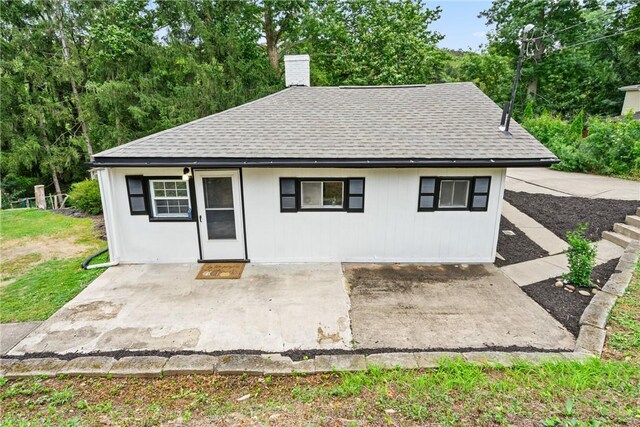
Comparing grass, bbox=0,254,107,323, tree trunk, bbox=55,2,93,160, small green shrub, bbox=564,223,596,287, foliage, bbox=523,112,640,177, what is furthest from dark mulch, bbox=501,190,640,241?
tree trunk, bbox=55,2,93,160

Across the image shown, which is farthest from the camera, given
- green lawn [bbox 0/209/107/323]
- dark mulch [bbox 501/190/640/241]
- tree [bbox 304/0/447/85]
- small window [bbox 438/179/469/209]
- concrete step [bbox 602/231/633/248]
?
tree [bbox 304/0/447/85]

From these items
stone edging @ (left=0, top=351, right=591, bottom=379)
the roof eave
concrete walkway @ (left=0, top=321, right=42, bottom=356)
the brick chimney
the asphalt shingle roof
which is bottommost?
concrete walkway @ (left=0, top=321, right=42, bottom=356)

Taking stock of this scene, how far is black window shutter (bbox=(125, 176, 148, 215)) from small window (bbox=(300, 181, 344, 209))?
3.02 m

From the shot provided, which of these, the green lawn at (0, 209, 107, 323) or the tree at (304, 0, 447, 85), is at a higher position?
the tree at (304, 0, 447, 85)

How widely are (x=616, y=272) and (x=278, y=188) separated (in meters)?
6.15

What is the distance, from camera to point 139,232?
6.69 m

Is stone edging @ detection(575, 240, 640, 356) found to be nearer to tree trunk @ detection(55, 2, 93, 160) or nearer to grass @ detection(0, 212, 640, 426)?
grass @ detection(0, 212, 640, 426)

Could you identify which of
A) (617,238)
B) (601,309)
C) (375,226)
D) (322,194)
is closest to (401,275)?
(375,226)

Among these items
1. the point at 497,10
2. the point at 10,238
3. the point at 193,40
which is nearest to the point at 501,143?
the point at 10,238

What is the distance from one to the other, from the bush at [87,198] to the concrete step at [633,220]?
1458 cm

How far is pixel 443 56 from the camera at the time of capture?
19250 mm

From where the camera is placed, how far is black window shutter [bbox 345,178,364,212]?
6.53 m

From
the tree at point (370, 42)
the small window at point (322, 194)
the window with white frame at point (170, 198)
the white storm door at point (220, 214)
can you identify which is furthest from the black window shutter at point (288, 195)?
the tree at point (370, 42)

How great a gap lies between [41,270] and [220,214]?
12.3 feet
